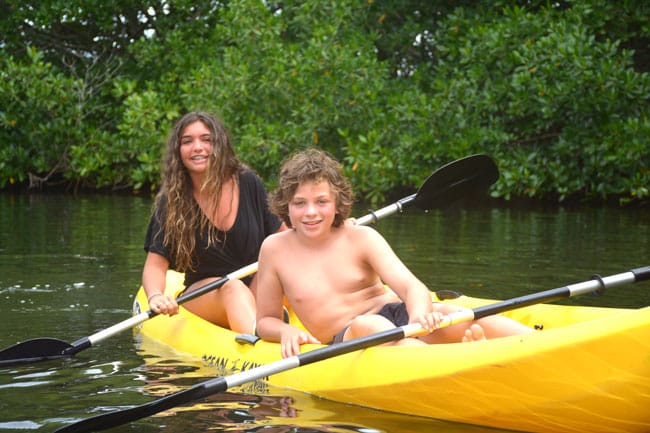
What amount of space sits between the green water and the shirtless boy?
28cm

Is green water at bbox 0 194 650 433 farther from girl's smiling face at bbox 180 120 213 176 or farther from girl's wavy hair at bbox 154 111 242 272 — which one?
girl's smiling face at bbox 180 120 213 176

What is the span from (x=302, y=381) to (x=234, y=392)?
0.27 metres

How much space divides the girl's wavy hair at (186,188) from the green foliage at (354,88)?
24.2ft

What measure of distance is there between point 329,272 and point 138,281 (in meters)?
3.29

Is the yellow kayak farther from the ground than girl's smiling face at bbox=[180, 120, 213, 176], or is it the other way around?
girl's smiling face at bbox=[180, 120, 213, 176]

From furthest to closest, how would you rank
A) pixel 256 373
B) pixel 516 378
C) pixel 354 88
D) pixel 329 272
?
pixel 354 88, pixel 329 272, pixel 256 373, pixel 516 378

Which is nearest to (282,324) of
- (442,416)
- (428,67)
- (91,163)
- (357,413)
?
(357,413)

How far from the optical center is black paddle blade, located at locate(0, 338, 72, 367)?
4.28 m

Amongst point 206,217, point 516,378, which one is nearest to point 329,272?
point 516,378

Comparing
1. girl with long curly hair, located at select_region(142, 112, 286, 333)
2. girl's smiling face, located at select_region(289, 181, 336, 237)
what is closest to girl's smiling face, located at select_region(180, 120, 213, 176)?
girl with long curly hair, located at select_region(142, 112, 286, 333)

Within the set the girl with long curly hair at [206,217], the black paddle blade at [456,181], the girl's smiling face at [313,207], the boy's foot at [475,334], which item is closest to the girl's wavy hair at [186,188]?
the girl with long curly hair at [206,217]

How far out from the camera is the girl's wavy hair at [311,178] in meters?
3.59

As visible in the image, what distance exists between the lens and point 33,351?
4344 mm

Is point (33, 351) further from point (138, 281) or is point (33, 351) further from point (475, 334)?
point (138, 281)
